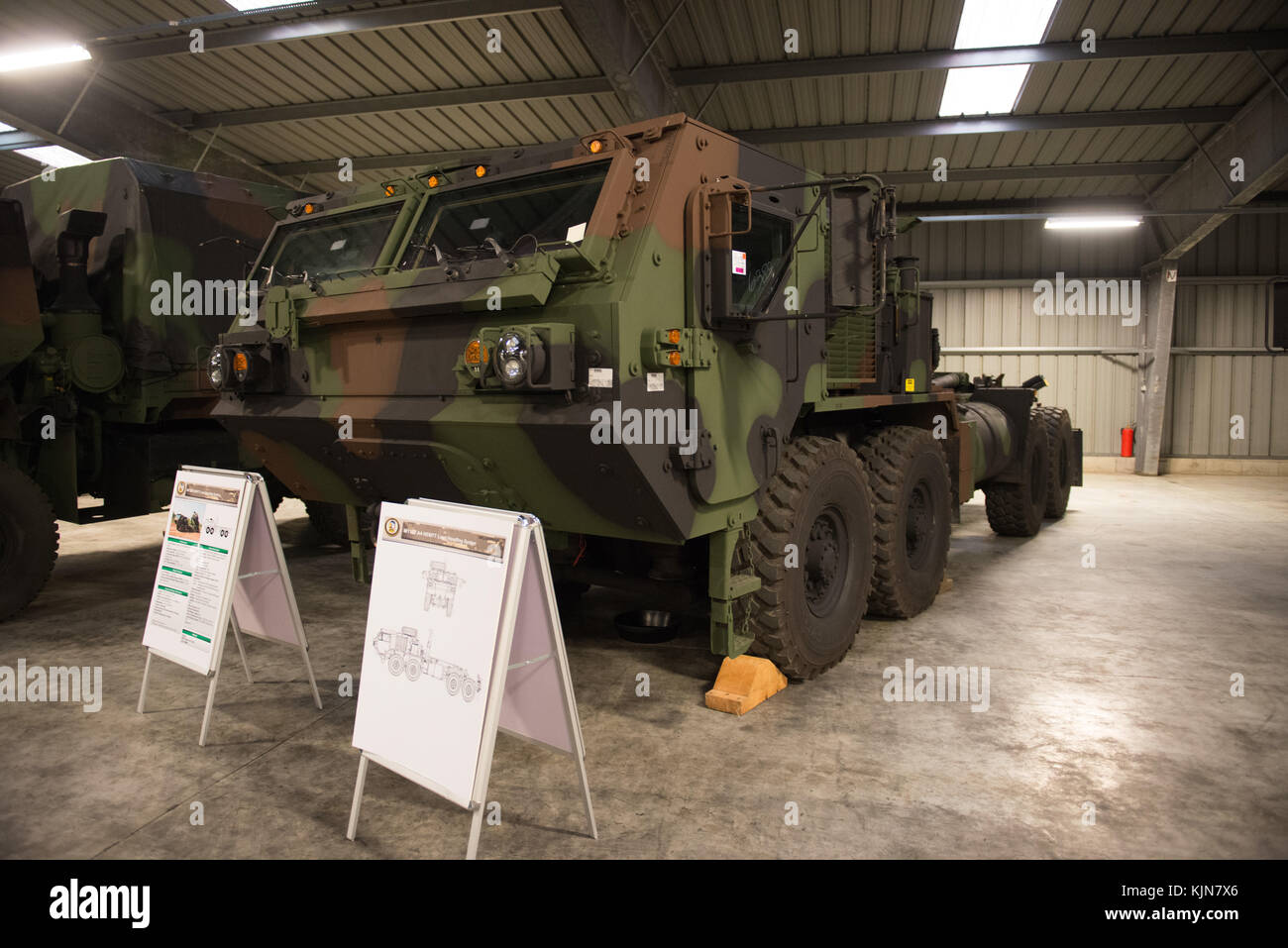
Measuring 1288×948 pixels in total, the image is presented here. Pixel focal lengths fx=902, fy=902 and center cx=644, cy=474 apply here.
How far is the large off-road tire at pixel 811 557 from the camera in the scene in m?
4.48

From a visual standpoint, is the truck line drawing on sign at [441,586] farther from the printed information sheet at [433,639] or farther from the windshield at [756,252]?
the windshield at [756,252]

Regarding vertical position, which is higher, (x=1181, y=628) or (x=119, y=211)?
(x=119, y=211)

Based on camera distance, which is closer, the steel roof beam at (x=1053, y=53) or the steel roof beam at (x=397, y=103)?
the steel roof beam at (x=1053, y=53)

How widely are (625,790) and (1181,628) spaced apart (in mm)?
4248

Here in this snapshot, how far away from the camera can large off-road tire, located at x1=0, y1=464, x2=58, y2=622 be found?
618 cm

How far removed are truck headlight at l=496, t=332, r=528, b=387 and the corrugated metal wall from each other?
14.1m

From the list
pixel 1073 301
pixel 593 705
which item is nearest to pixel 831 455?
pixel 593 705

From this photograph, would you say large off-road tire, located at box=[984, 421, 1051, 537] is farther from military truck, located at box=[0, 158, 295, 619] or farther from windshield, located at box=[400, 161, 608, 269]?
military truck, located at box=[0, 158, 295, 619]

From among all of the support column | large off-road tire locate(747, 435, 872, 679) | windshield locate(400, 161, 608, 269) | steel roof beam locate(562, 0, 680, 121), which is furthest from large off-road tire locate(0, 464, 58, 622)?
the support column

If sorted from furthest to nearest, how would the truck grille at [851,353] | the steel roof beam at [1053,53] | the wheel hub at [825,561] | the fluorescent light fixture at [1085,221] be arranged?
1. the fluorescent light fixture at [1085,221]
2. the steel roof beam at [1053,53]
3. the truck grille at [851,353]
4. the wheel hub at [825,561]

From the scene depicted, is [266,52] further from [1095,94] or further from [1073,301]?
[1073,301]

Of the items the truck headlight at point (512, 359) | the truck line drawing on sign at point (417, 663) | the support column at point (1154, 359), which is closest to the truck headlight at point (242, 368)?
the truck headlight at point (512, 359)

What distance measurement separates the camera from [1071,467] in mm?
10828

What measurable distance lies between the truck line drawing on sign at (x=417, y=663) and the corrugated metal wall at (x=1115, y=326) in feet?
48.9
